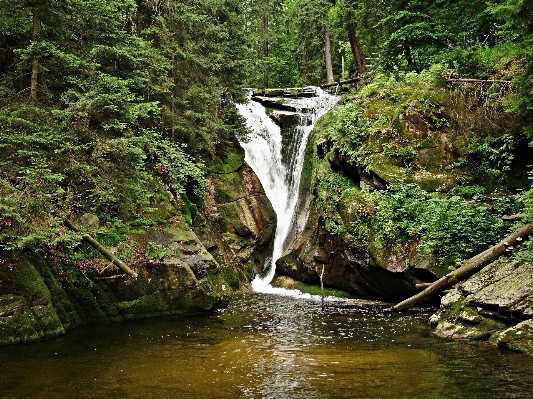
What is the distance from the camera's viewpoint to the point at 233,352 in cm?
824

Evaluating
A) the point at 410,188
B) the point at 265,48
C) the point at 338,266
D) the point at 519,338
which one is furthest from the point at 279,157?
the point at 519,338

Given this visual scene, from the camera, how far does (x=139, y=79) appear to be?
12.5 metres

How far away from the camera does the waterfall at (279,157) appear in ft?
66.9

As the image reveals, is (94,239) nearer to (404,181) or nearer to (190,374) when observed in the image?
(190,374)

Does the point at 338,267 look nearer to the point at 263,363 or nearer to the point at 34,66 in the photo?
the point at 263,363

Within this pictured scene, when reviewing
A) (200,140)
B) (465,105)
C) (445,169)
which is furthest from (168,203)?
(465,105)

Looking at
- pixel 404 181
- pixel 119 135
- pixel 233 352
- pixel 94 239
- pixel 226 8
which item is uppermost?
pixel 226 8

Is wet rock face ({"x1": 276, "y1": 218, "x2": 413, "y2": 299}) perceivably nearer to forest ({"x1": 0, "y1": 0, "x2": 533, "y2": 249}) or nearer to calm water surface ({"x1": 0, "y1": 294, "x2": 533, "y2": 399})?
calm water surface ({"x1": 0, "y1": 294, "x2": 533, "y2": 399})

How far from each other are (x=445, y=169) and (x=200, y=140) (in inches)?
366

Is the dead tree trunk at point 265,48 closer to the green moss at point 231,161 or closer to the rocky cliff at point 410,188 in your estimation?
the green moss at point 231,161

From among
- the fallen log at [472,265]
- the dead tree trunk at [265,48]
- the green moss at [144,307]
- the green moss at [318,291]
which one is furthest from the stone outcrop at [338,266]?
the dead tree trunk at [265,48]

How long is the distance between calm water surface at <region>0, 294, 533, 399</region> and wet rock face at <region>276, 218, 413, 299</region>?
8.28ft

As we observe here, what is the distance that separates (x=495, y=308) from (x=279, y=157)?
15090 millimetres

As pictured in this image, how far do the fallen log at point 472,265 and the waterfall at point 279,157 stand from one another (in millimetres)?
8311
